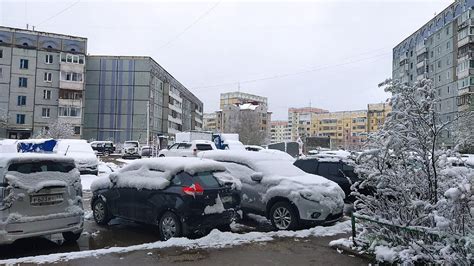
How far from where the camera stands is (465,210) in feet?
18.1

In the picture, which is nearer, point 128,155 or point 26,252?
point 26,252

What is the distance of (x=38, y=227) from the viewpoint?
271 inches

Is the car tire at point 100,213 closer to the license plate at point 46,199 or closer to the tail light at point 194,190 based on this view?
the license plate at point 46,199

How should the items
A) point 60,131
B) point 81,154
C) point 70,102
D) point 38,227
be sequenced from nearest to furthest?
point 38,227 → point 81,154 → point 60,131 → point 70,102

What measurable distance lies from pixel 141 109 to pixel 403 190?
6733 cm

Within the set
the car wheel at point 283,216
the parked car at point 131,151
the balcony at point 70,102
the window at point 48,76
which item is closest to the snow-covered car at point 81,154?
the car wheel at point 283,216

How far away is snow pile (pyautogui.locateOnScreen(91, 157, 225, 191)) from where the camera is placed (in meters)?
8.20

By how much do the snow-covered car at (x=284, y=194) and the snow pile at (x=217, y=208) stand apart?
1.61 m

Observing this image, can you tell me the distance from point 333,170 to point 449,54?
2188 inches

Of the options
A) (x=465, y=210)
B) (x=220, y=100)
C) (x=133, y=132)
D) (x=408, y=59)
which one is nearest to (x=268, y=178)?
(x=465, y=210)

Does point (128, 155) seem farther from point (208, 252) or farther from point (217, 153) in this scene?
point (208, 252)

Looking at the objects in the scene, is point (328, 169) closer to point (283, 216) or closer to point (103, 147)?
point (283, 216)

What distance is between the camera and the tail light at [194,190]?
779 centimetres

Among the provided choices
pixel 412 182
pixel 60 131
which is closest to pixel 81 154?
pixel 412 182
